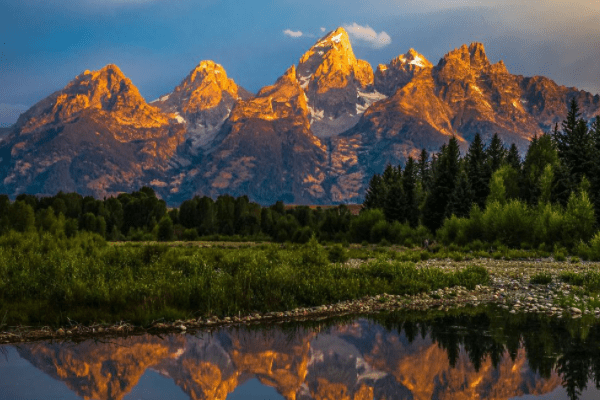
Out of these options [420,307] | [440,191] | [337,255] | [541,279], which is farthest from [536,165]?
[420,307]

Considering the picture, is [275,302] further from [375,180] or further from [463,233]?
[375,180]

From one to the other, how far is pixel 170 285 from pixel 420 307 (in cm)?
970

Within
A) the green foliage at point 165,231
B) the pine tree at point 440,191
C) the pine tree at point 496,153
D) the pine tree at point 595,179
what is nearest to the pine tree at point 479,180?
the pine tree at point 440,191

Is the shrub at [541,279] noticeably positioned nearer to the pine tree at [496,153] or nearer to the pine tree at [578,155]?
the pine tree at [578,155]

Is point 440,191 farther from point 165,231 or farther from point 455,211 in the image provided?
point 165,231

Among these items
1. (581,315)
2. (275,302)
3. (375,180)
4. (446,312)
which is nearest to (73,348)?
(275,302)

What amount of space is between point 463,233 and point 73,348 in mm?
46056

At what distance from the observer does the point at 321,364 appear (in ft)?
54.9

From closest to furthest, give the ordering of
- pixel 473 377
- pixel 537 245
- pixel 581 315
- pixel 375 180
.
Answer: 1. pixel 473 377
2. pixel 581 315
3. pixel 537 245
4. pixel 375 180

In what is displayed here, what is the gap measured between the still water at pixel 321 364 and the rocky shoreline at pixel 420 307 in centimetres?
84

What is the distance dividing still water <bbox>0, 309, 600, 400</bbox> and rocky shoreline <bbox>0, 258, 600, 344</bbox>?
2.77 feet

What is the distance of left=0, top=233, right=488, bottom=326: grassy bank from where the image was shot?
2005 centimetres

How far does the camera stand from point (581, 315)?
2208 cm

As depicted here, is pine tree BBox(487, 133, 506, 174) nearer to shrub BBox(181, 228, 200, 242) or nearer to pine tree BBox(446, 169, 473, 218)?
pine tree BBox(446, 169, 473, 218)
